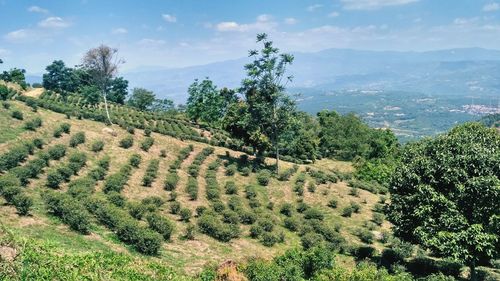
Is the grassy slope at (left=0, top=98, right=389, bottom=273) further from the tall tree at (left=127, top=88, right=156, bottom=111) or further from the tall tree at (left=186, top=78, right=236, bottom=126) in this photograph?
the tall tree at (left=127, top=88, right=156, bottom=111)

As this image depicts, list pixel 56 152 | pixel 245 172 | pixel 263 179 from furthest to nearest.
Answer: pixel 245 172, pixel 263 179, pixel 56 152

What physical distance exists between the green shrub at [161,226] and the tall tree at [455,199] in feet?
49.1

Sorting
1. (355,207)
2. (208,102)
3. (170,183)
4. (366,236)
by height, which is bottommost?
(366,236)

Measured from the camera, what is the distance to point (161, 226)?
26922 mm

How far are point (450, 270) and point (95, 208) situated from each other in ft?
80.7

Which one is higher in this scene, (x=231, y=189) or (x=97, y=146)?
(x=97, y=146)

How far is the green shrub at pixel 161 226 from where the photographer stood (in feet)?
88.1

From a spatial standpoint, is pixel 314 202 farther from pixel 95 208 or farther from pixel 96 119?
pixel 96 119

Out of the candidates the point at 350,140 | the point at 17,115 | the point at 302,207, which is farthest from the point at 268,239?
the point at 350,140

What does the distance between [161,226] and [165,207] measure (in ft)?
24.5

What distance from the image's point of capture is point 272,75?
4894 centimetres

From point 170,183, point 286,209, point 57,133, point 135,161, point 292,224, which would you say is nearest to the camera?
point 292,224

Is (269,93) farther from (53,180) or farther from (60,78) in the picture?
(60,78)

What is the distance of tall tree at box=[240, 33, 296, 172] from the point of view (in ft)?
158
